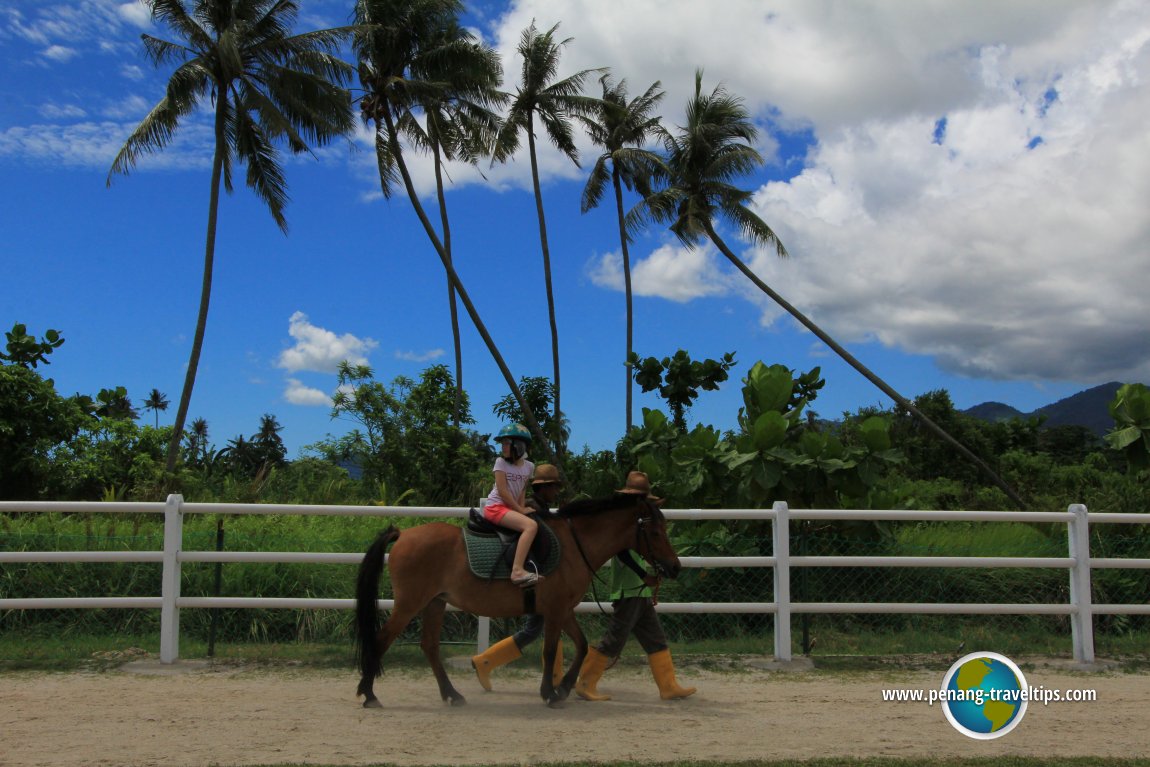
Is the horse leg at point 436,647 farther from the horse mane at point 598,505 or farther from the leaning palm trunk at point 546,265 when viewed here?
the leaning palm trunk at point 546,265

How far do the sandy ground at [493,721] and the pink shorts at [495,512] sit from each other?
1.32 metres

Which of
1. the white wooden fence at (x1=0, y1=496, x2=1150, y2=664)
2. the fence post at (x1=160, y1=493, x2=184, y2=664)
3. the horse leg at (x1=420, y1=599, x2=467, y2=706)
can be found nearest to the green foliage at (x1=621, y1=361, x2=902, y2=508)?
the white wooden fence at (x1=0, y1=496, x2=1150, y2=664)

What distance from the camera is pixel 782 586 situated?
786 cm

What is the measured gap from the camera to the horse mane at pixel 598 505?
21.7 ft

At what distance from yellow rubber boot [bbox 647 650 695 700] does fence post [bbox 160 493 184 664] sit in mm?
4056

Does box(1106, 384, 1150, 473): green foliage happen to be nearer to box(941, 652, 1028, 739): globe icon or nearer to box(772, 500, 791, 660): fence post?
box(941, 652, 1028, 739): globe icon

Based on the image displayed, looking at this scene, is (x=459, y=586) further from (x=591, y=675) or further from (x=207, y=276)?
(x=207, y=276)

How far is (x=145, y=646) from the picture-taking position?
8.17 m

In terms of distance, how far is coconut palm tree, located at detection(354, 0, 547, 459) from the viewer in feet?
87.7

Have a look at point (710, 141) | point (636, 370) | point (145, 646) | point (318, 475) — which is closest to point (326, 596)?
point (145, 646)

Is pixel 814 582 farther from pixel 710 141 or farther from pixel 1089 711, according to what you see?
pixel 710 141

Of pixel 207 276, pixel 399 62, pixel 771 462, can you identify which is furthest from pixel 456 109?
pixel 771 462

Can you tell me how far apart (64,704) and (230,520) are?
21.0 feet

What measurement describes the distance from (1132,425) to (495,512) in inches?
389
